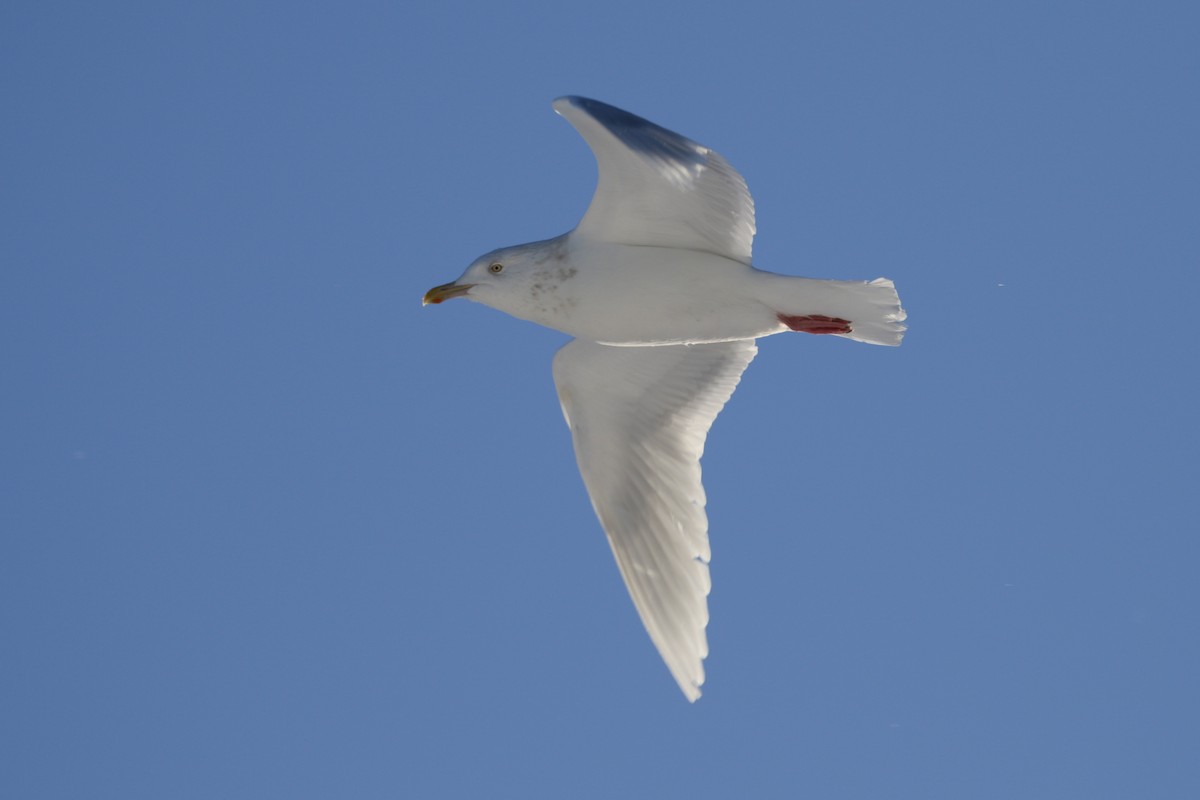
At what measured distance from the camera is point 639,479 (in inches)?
384

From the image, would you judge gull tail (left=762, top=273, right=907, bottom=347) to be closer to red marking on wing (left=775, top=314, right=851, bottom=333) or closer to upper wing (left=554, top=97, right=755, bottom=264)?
red marking on wing (left=775, top=314, right=851, bottom=333)

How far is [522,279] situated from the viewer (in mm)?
9156

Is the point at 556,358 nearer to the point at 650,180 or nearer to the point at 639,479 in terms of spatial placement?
the point at 639,479

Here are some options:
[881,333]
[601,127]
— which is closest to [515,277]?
[601,127]

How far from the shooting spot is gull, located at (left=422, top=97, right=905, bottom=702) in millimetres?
8867

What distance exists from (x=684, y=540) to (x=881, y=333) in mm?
1604

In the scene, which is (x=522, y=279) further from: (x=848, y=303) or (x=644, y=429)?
(x=848, y=303)

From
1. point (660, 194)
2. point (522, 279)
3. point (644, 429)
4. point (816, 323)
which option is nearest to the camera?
point (660, 194)

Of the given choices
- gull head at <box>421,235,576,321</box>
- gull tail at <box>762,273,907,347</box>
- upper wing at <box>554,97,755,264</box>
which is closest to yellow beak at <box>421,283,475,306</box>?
gull head at <box>421,235,576,321</box>

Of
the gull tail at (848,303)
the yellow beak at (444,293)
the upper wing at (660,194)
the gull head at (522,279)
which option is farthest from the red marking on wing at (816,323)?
the yellow beak at (444,293)

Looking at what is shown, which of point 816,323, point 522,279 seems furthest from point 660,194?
point 816,323

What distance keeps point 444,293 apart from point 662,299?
125cm

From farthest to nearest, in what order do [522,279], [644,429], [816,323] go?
[644,429] < [522,279] < [816,323]

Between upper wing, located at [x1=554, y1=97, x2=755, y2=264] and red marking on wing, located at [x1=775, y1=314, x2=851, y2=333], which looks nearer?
upper wing, located at [x1=554, y1=97, x2=755, y2=264]
